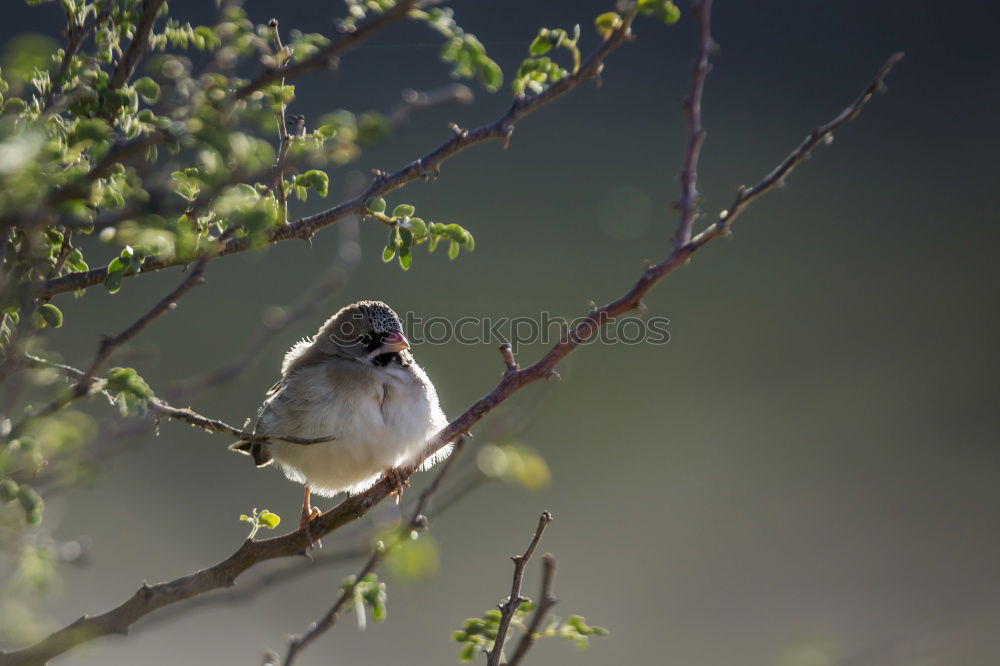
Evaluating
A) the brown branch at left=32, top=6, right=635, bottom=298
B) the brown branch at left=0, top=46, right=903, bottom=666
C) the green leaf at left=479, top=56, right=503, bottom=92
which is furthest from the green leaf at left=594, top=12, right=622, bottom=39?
the brown branch at left=0, top=46, right=903, bottom=666

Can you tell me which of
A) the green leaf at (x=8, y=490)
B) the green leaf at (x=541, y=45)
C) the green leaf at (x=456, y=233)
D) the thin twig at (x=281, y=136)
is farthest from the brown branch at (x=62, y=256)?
the green leaf at (x=541, y=45)

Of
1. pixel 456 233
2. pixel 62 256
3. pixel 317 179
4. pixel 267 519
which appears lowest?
pixel 267 519

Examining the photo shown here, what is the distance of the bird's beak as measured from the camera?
15.0 ft

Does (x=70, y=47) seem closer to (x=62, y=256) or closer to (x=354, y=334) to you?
(x=62, y=256)

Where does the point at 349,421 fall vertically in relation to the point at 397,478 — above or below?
above

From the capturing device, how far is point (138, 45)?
8.02 feet

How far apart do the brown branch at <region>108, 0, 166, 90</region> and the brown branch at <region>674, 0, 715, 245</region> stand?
121 cm

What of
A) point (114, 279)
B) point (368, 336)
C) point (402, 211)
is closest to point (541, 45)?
point (402, 211)

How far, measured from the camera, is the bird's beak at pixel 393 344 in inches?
180

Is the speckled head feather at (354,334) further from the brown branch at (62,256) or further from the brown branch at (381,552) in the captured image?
the brown branch at (381,552)

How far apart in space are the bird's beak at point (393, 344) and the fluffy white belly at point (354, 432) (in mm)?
214

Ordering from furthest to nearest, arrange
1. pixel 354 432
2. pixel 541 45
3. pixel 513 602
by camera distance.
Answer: pixel 354 432 < pixel 541 45 < pixel 513 602

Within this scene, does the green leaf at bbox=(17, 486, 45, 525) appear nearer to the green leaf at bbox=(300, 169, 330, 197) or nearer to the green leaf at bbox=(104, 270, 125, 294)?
the green leaf at bbox=(104, 270, 125, 294)

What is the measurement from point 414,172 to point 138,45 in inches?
27.5
